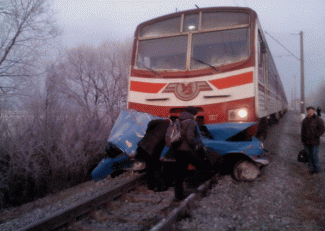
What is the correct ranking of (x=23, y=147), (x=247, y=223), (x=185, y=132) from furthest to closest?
(x=23, y=147), (x=185, y=132), (x=247, y=223)

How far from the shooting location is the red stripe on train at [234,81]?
5191 millimetres

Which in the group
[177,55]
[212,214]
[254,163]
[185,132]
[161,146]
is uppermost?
[177,55]

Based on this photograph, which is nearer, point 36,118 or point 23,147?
point 23,147

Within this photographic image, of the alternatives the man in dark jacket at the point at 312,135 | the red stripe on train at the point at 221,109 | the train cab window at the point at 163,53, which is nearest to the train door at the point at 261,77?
the red stripe on train at the point at 221,109

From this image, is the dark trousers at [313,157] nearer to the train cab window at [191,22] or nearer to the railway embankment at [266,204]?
the railway embankment at [266,204]

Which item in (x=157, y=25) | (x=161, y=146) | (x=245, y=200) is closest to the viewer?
(x=245, y=200)

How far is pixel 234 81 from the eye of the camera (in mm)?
5246

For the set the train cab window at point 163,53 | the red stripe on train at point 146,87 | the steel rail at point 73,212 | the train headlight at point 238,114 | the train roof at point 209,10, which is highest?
the train roof at point 209,10

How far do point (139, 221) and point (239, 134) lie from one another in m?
2.70

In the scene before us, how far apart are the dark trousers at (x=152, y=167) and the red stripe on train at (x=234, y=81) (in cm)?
201

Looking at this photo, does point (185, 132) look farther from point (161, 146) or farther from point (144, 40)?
point (144, 40)

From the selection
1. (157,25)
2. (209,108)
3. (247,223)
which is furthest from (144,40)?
(247,223)

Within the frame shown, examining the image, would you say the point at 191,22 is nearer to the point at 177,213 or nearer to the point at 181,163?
the point at 181,163

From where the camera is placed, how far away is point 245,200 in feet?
12.8
